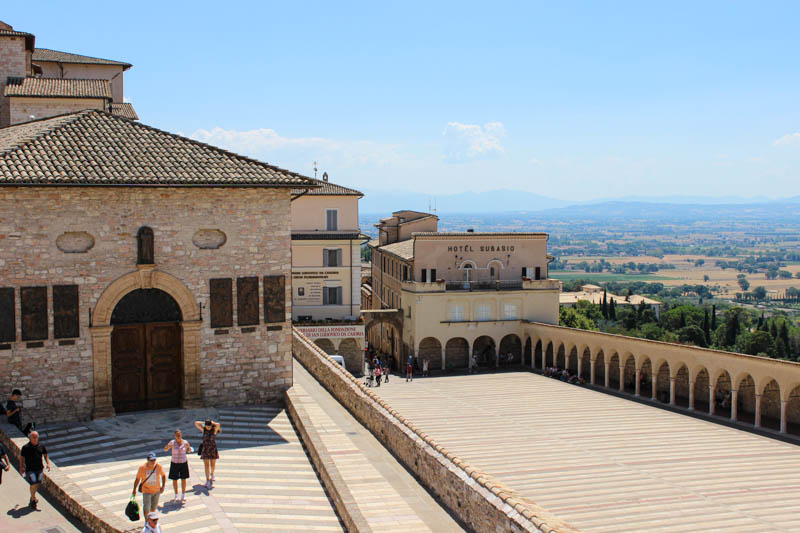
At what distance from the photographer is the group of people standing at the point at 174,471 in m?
12.1

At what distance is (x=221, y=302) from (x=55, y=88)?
1965 centimetres

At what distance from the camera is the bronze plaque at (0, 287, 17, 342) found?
679 inches

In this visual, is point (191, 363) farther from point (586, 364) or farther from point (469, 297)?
point (469, 297)

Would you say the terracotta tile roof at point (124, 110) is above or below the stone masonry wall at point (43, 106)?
above

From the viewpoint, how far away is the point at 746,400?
35.3 metres

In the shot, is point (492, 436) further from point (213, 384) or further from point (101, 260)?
point (101, 260)

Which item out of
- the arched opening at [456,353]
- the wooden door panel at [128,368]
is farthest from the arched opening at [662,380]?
the wooden door panel at [128,368]

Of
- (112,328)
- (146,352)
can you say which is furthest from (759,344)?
(112,328)

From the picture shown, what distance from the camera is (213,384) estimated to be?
1939cm

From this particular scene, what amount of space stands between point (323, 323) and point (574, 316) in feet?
124

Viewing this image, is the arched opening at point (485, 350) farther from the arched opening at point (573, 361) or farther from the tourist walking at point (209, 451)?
the tourist walking at point (209, 451)

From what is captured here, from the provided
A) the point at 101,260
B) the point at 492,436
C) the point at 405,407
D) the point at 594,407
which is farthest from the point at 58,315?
the point at 594,407

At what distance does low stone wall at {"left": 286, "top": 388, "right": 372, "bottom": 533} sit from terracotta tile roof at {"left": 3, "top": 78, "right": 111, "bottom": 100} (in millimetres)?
20332

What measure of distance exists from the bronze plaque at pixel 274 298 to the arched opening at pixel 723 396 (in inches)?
938
